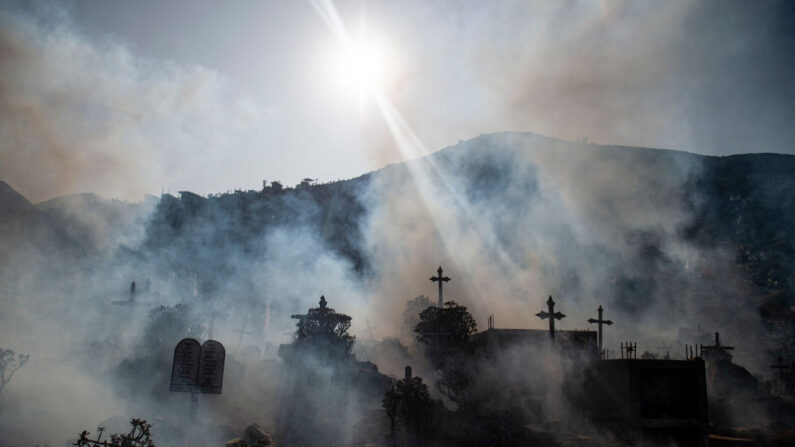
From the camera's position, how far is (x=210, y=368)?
20.3m

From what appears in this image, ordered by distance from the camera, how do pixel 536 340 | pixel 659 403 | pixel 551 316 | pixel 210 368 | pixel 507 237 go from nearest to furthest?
1. pixel 210 368
2. pixel 659 403
3. pixel 551 316
4. pixel 536 340
5. pixel 507 237

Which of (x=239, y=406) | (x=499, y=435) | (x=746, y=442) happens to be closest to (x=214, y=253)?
(x=239, y=406)

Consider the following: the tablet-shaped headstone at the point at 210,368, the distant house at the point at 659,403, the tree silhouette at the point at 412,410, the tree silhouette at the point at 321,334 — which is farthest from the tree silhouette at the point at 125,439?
the distant house at the point at 659,403

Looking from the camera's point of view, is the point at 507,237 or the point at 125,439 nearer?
the point at 125,439

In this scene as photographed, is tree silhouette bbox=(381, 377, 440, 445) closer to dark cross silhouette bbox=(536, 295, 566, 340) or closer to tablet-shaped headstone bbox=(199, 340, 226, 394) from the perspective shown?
tablet-shaped headstone bbox=(199, 340, 226, 394)

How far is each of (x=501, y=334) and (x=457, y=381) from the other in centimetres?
668

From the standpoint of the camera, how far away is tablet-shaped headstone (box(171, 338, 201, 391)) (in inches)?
787

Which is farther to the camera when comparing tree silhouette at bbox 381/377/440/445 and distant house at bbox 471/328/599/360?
distant house at bbox 471/328/599/360

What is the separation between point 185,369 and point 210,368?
2.99 feet

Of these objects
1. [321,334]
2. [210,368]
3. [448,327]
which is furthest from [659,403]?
[210,368]

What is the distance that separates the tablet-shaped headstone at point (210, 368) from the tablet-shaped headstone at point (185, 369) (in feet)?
0.73

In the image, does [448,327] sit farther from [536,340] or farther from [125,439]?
[125,439]

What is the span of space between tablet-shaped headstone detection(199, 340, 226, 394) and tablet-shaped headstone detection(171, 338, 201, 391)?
0.73ft

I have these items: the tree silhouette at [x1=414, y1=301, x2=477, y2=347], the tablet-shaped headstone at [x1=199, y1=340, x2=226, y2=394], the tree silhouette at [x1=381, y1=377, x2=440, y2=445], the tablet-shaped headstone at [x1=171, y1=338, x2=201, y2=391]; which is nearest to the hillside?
the tree silhouette at [x1=414, y1=301, x2=477, y2=347]
